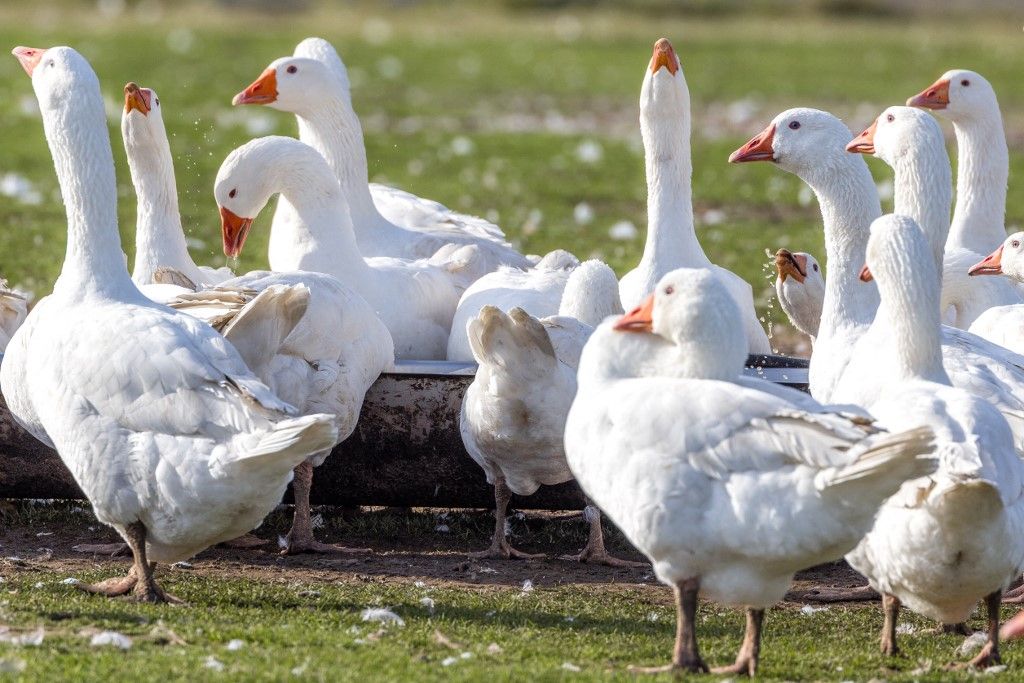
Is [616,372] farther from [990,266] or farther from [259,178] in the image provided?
[990,266]

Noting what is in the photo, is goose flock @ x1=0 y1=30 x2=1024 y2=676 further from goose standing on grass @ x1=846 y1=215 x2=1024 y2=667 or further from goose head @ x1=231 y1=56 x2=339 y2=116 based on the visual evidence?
goose head @ x1=231 y1=56 x2=339 y2=116

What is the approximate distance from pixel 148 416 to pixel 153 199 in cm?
280

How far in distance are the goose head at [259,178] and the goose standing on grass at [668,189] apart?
1651 mm

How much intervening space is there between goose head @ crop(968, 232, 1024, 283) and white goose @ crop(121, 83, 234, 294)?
383 centimetres

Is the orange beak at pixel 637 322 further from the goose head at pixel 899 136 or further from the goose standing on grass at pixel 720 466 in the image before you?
the goose head at pixel 899 136

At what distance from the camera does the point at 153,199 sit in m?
8.34

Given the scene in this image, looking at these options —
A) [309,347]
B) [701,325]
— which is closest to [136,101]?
[309,347]

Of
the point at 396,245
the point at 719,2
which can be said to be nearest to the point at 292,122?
the point at 396,245

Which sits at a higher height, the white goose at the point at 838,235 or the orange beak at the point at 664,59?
the orange beak at the point at 664,59

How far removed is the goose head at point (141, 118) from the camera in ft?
26.9

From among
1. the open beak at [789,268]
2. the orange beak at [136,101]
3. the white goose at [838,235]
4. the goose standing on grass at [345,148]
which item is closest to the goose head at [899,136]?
the white goose at [838,235]

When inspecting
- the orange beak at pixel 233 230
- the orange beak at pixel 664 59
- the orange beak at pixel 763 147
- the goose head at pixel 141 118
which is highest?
the orange beak at pixel 664 59

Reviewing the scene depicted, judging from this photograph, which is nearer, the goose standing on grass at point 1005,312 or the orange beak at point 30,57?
the orange beak at point 30,57

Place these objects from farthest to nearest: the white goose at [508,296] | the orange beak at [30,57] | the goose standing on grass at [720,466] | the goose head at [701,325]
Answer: the white goose at [508,296]
the orange beak at [30,57]
the goose head at [701,325]
the goose standing on grass at [720,466]
